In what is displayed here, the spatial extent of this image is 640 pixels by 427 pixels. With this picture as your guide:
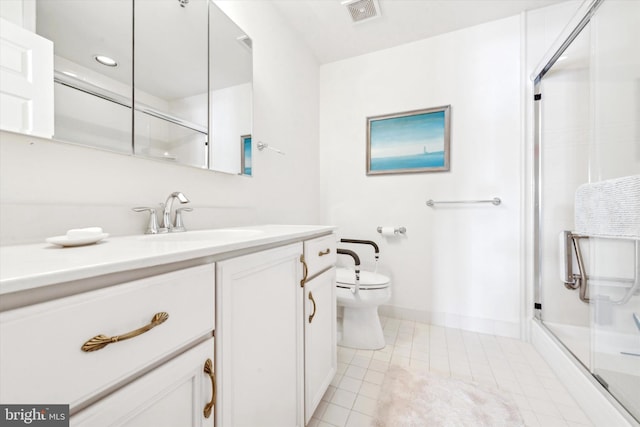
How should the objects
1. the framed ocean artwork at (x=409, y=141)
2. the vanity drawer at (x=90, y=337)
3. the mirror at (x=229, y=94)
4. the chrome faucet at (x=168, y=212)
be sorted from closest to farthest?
the vanity drawer at (x=90, y=337)
the chrome faucet at (x=168, y=212)
the mirror at (x=229, y=94)
the framed ocean artwork at (x=409, y=141)

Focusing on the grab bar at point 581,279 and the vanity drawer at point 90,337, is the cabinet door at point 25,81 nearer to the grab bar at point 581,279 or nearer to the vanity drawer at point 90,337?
the vanity drawer at point 90,337

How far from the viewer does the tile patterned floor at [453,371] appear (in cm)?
114

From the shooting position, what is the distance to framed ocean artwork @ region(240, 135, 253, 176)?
1.41m

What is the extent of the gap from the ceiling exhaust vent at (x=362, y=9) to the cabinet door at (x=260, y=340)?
1716mm

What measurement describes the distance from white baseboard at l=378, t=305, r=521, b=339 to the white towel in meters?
0.99

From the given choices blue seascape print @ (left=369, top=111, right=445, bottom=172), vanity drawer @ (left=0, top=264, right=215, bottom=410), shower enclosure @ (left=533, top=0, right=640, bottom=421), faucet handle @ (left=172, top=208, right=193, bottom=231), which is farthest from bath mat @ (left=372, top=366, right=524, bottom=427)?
blue seascape print @ (left=369, top=111, right=445, bottom=172)

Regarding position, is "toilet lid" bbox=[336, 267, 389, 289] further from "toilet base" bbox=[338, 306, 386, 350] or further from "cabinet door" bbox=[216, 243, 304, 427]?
"cabinet door" bbox=[216, 243, 304, 427]

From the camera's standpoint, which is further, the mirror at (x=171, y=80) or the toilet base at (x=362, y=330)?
the toilet base at (x=362, y=330)

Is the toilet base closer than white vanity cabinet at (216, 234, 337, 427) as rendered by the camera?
No

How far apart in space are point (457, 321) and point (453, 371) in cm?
62

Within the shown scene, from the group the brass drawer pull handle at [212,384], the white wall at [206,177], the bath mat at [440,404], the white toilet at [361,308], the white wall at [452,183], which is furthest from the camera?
the white wall at [452,183]

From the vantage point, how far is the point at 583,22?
1337 millimetres

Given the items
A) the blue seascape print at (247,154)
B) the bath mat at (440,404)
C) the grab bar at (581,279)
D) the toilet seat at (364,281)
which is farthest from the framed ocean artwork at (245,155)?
the grab bar at (581,279)

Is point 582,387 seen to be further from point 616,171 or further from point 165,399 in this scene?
point 165,399
